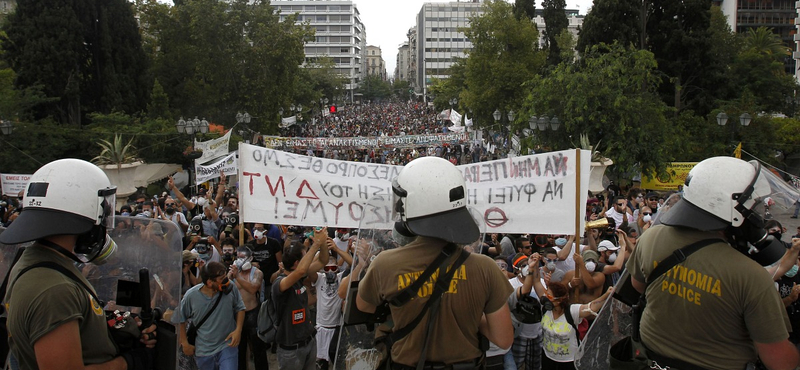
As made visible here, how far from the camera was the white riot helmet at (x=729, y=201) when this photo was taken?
2703mm

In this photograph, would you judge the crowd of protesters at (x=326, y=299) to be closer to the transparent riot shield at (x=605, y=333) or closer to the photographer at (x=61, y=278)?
the transparent riot shield at (x=605, y=333)

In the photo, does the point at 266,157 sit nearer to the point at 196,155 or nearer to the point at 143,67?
the point at 196,155

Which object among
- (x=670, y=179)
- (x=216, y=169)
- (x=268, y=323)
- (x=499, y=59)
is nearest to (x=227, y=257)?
(x=268, y=323)

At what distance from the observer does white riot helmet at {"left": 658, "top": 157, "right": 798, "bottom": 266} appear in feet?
8.87

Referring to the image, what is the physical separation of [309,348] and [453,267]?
126 inches

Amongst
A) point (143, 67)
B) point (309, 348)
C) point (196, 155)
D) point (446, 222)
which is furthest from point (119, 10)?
point (446, 222)

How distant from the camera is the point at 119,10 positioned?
96.3 ft

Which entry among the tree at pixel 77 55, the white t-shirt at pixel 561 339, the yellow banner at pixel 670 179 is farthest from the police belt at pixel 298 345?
the tree at pixel 77 55

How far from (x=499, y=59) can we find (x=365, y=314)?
37951 mm

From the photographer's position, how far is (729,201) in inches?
107

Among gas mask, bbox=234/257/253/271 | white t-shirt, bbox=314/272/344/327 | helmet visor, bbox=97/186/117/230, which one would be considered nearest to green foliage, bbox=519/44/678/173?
white t-shirt, bbox=314/272/344/327

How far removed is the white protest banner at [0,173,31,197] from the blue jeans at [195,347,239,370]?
13.6 metres

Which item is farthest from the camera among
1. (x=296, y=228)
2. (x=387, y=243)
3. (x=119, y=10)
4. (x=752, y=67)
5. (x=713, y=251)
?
(x=752, y=67)

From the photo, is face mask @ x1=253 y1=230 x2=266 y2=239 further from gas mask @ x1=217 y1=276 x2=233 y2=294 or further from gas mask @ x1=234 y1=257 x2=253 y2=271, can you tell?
gas mask @ x1=217 y1=276 x2=233 y2=294
